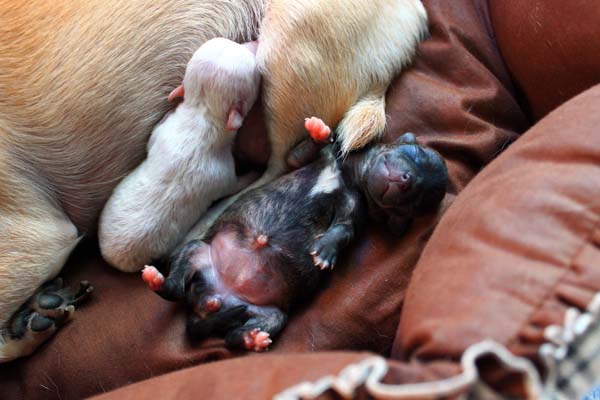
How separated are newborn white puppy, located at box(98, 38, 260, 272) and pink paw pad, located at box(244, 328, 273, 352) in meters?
0.35

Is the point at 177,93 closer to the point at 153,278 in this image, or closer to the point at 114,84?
the point at 114,84

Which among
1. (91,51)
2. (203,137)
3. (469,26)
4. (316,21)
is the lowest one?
(469,26)

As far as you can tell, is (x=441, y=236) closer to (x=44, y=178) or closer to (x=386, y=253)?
(x=386, y=253)

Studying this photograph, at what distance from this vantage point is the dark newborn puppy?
58.2 inches

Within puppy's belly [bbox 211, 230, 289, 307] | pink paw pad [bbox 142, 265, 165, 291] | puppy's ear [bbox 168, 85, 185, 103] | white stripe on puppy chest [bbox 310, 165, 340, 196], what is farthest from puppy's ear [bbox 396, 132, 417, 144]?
pink paw pad [bbox 142, 265, 165, 291]

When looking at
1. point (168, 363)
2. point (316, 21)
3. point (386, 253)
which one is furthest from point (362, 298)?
point (316, 21)

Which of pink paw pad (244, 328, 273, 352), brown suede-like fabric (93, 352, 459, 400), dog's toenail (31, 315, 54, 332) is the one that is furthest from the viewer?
dog's toenail (31, 315, 54, 332)

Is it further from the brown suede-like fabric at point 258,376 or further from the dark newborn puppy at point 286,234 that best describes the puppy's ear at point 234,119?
the brown suede-like fabric at point 258,376

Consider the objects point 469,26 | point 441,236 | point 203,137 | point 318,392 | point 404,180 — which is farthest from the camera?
point 469,26

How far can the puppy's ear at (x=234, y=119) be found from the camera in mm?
1563

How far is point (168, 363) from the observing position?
149 cm

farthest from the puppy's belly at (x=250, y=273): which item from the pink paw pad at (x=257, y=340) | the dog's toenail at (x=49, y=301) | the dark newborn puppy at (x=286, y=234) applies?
the dog's toenail at (x=49, y=301)

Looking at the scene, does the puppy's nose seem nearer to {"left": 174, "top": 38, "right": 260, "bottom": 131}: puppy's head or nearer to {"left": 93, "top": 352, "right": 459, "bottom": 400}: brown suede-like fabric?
{"left": 93, "top": 352, "right": 459, "bottom": 400}: brown suede-like fabric

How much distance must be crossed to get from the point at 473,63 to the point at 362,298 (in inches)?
28.1
